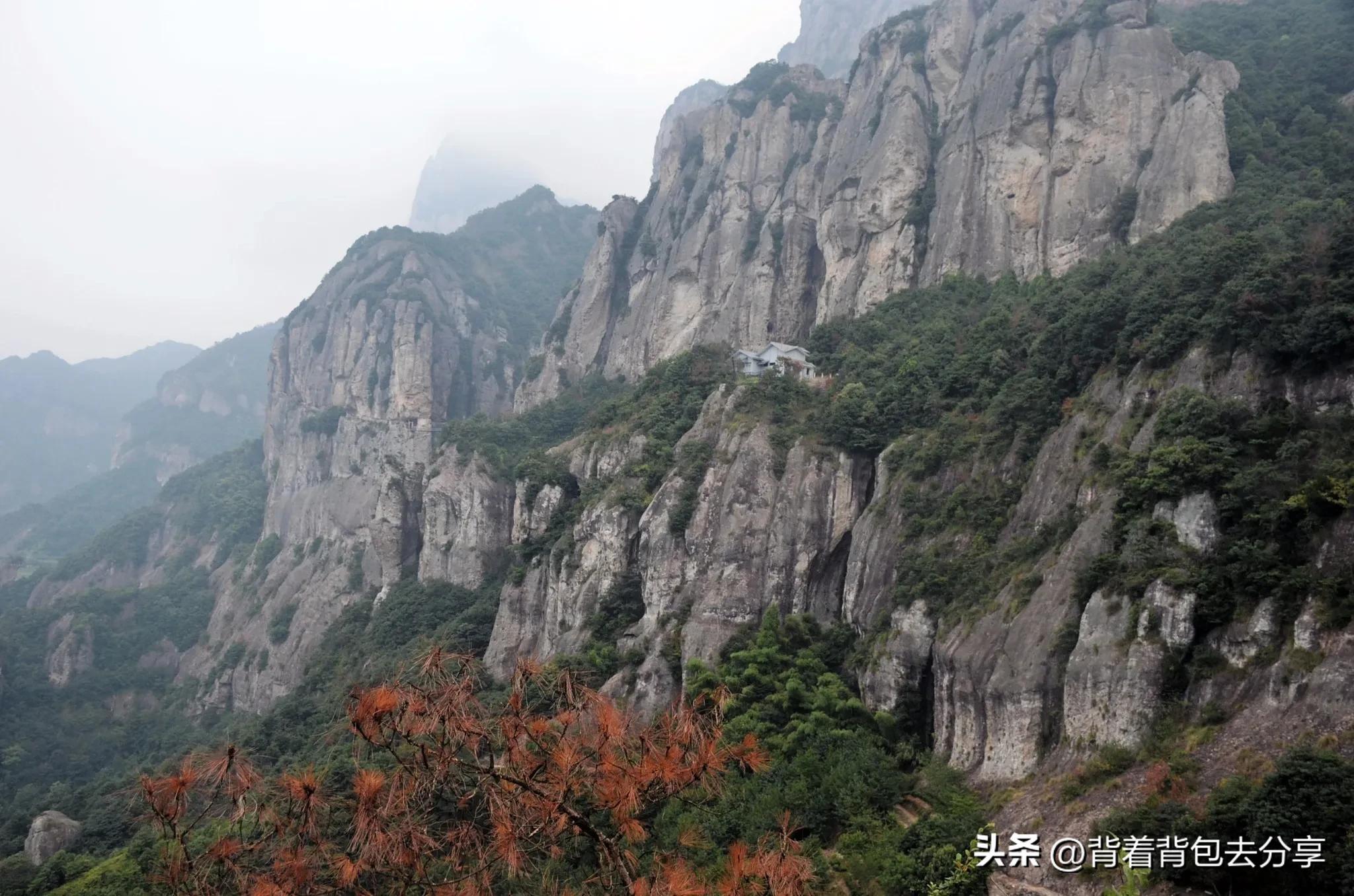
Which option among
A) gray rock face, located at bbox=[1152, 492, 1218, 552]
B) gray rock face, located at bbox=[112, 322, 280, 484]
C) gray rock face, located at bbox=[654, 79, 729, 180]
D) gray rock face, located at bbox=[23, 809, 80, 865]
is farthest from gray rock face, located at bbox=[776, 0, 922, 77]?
gray rock face, located at bbox=[23, 809, 80, 865]

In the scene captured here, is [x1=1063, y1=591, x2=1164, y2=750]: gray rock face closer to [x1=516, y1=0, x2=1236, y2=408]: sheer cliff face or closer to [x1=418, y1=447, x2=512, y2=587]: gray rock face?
[x1=516, y1=0, x2=1236, y2=408]: sheer cliff face

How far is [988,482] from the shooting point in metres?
24.9

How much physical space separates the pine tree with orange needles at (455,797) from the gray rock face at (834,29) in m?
114

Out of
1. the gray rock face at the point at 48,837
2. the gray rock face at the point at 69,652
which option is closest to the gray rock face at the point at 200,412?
the gray rock face at the point at 69,652

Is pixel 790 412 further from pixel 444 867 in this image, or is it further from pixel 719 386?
pixel 444 867

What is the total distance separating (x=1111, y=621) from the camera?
54.2 feet

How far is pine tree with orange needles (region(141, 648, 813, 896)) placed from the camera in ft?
18.5

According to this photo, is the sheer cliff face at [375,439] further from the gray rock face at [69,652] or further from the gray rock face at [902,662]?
the gray rock face at [902,662]

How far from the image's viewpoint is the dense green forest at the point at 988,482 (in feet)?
47.8

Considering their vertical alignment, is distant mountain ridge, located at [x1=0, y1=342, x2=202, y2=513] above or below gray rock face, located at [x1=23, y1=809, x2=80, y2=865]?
above

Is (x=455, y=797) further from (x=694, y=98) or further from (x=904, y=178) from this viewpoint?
(x=694, y=98)

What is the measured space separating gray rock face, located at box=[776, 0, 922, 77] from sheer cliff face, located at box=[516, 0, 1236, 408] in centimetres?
4820

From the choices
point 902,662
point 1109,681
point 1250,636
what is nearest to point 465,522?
point 902,662

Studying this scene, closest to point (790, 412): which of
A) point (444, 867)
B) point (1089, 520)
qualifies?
point (1089, 520)
